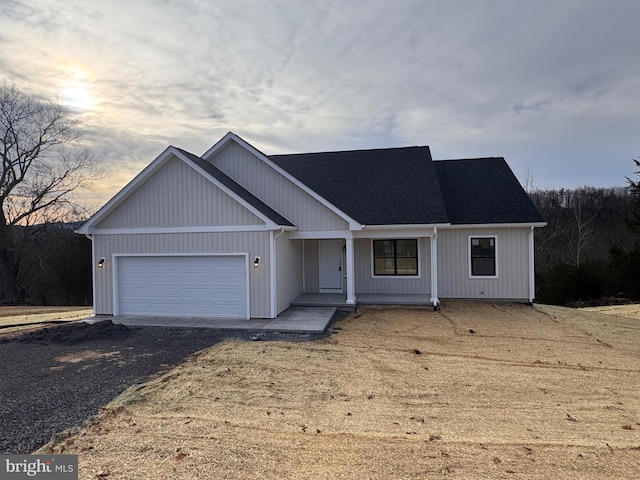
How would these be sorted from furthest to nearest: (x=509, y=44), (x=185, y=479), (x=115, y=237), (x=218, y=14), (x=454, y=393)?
(x=509, y=44) → (x=115, y=237) → (x=218, y=14) → (x=454, y=393) → (x=185, y=479)

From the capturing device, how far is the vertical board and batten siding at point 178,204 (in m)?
11.1

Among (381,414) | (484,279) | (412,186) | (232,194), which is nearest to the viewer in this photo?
(381,414)

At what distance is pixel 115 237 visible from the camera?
11867 mm

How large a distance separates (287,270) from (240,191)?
301cm

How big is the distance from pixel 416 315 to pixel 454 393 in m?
5.91

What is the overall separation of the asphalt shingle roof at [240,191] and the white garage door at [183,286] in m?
1.65

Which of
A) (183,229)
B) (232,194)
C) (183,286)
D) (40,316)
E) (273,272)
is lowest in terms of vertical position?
(40,316)

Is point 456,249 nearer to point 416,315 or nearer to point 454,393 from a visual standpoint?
point 416,315

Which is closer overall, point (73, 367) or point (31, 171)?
point (73, 367)

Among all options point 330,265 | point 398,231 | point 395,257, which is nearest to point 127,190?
point 330,265

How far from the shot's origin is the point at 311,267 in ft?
48.5

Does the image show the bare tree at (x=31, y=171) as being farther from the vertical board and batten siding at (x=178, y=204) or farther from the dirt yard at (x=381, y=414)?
the dirt yard at (x=381, y=414)

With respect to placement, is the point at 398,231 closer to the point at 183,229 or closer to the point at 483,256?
the point at 483,256

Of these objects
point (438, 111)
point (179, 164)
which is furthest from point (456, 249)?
point (179, 164)
